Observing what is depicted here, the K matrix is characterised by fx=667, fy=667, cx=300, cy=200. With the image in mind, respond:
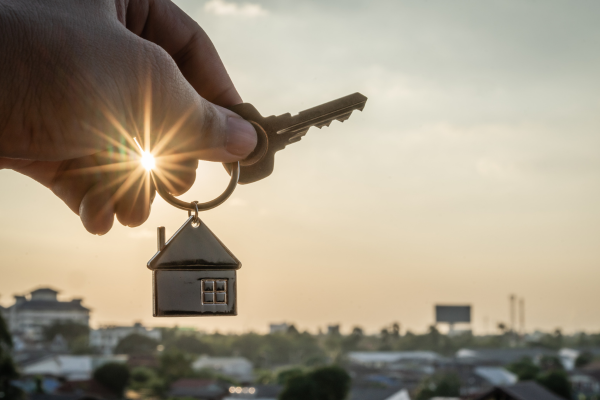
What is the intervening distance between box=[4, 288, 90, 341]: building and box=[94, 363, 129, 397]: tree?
31863 millimetres

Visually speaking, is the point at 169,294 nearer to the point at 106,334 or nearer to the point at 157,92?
the point at 157,92

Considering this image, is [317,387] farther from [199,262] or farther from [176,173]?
[199,262]

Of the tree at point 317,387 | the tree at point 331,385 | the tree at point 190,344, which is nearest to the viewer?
→ the tree at point 317,387

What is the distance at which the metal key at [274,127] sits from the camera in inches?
59.4

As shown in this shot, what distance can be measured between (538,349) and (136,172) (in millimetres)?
80307

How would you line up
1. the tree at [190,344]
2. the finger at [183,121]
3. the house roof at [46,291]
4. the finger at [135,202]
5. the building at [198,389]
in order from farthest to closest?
the house roof at [46,291] → the tree at [190,344] → the building at [198,389] → the finger at [135,202] → the finger at [183,121]

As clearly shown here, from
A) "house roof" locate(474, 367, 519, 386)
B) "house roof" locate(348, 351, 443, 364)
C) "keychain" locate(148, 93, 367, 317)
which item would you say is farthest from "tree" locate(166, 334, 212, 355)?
"keychain" locate(148, 93, 367, 317)

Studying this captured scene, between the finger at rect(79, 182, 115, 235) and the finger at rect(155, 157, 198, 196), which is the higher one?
the finger at rect(155, 157, 198, 196)

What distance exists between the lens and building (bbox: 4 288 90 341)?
7581 centimetres

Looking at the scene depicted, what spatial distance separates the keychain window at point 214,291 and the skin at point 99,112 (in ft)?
0.90

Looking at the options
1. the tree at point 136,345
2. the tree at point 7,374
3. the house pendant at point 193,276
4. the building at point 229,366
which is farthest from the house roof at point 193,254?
the tree at point 136,345

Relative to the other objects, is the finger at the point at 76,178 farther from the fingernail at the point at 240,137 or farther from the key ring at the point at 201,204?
the fingernail at the point at 240,137

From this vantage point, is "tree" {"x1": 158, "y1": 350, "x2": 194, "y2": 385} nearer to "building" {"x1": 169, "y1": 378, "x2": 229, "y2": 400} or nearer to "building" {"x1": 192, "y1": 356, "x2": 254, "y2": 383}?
"building" {"x1": 169, "y1": 378, "x2": 229, "y2": 400}

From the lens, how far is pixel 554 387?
3784 cm
